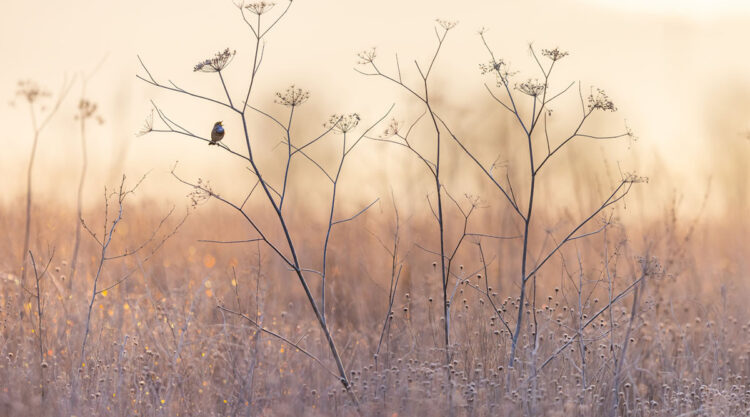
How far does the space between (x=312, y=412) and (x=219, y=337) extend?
1385 millimetres

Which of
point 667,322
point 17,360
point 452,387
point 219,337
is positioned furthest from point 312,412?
point 667,322

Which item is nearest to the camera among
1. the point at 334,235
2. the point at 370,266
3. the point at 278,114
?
the point at 370,266

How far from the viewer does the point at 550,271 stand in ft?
25.6

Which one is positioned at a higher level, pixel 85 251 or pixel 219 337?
pixel 85 251

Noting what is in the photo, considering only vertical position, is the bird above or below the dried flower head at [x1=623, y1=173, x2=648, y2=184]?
above

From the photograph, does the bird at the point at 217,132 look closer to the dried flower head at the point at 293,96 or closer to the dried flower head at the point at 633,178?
the dried flower head at the point at 293,96

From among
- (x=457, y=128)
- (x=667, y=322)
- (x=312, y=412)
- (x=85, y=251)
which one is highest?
(x=457, y=128)

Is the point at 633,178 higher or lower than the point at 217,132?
lower

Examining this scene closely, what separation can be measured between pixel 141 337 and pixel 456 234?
4.10 metres

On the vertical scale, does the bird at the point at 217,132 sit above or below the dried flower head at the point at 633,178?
above

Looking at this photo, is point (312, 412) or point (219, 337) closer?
point (312, 412)

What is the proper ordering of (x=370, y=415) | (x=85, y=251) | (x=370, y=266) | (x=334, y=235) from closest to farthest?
(x=370, y=415) → (x=85, y=251) → (x=370, y=266) → (x=334, y=235)

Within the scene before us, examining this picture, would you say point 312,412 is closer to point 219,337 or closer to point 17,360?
point 219,337

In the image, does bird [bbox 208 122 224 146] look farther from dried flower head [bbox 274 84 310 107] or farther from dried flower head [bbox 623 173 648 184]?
dried flower head [bbox 623 173 648 184]
